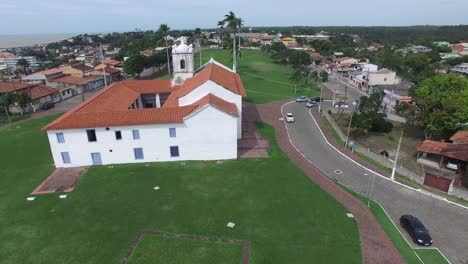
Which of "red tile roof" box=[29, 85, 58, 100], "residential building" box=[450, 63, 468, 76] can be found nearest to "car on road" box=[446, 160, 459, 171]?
"red tile roof" box=[29, 85, 58, 100]

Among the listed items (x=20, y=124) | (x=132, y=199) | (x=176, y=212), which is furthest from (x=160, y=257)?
(x=20, y=124)

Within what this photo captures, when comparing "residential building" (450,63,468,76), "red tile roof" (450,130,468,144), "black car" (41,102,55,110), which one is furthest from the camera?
"residential building" (450,63,468,76)

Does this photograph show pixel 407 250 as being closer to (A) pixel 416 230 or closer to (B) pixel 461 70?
(A) pixel 416 230

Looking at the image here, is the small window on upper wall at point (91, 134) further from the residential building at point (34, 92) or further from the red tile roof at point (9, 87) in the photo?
the red tile roof at point (9, 87)

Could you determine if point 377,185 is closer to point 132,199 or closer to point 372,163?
point 372,163

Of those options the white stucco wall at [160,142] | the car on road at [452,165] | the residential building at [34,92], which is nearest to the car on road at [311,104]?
the car on road at [452,165]

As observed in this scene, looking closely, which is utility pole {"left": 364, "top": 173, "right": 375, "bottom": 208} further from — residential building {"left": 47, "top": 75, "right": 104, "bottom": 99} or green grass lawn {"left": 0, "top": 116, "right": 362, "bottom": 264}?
residential building {"left": 47, "top": 75, "right": 104, "bottom": 99}


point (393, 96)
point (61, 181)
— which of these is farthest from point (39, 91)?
point (393, 96)
